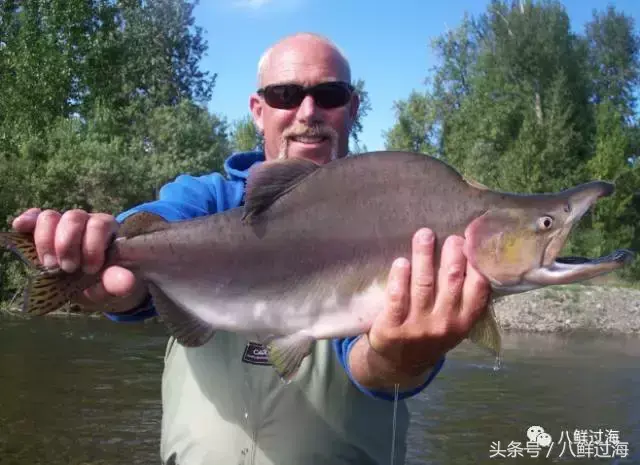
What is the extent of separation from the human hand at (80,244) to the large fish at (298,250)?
44 mm

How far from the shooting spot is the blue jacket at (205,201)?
128 inches

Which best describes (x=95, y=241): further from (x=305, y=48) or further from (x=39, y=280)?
(x=305, y=48)

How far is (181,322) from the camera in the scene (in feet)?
9.40

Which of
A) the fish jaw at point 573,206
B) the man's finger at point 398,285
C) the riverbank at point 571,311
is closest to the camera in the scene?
the fish jaw at point 573,206

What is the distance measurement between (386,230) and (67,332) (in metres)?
18.5

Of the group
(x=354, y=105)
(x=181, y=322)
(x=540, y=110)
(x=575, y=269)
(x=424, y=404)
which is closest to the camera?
(x=575, y=269)

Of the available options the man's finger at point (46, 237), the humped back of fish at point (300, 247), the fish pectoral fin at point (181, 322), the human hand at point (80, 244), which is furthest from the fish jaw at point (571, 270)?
the man's finger at point (46, 237)

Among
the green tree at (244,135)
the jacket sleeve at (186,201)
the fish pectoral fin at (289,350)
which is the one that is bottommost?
the fish pectoral fin at (289,350)

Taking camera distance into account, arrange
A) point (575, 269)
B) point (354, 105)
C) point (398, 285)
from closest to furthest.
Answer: point (575, 269) < point (398, 285) < point (354, 105)

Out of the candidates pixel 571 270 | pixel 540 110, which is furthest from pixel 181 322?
pixel 540 110

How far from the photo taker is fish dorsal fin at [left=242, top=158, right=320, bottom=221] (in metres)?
2.82

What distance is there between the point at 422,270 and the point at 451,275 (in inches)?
4.7

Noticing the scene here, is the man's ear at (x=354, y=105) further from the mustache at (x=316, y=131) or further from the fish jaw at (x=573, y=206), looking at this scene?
the fish jaw at (x=573, y=206)

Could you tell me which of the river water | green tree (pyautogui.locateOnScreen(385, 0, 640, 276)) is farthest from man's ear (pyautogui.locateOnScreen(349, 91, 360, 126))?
green tree (pyautogui.locateOnScreen(385, 0, 640, 276))
